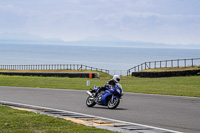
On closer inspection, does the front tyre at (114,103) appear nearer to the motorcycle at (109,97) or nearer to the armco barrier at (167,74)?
the motorcycle at (109,97)

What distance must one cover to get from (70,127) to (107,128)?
102 cm

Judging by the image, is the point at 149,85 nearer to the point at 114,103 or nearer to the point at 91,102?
the point at 91,102

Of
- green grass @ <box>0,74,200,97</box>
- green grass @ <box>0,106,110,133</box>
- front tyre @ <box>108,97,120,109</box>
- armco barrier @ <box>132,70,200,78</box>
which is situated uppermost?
armco barrier @ <box>132,70,200,78</box>

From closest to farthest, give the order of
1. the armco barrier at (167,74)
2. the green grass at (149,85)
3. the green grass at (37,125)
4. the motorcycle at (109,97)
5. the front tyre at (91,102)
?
1. the green grass at (37,125)
2. the motorcycle at (109,97)
3. the front tyre at (91,102)
4. the green grass at (149,85)
5. the armco barrier at (167,74)

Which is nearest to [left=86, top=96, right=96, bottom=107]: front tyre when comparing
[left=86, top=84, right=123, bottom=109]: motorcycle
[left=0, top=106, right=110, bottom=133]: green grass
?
[left=86, top=84, right=123, bottom=109]: motorcycle

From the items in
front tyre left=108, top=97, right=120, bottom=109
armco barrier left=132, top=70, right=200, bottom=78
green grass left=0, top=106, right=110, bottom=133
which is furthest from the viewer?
armco barrier left=132, top=70, right=200, bottom=78

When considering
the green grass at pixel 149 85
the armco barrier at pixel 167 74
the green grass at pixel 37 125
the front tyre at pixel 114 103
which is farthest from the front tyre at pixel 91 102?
the armco barrier at pixel 167 74

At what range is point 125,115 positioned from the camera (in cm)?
1307

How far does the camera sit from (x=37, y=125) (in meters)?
10.1

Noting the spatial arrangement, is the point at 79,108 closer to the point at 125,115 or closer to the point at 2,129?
the point at 125,115

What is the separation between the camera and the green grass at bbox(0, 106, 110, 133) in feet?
30.6

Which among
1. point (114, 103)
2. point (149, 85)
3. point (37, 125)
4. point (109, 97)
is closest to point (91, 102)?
point (109, 97)

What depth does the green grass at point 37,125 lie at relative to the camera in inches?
367

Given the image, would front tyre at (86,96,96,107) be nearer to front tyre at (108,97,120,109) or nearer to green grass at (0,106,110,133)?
front tyre at (108,97,120,109)
